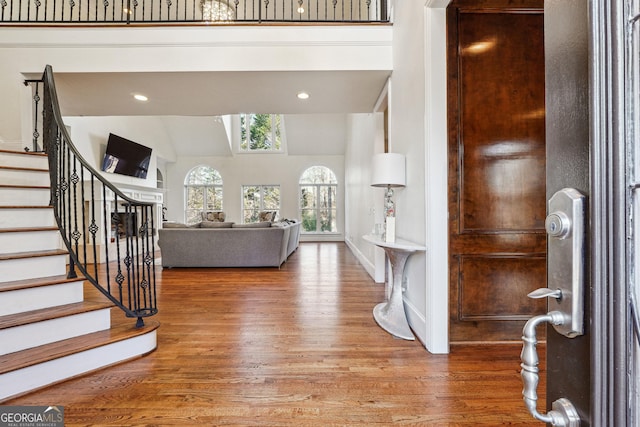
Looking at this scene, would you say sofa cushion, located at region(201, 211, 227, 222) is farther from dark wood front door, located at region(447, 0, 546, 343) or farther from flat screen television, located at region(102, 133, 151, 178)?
dark wood front door, located at region(447, 0, 546, 343)

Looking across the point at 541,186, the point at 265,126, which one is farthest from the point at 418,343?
the point at 265,126

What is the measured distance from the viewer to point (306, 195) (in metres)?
10.3

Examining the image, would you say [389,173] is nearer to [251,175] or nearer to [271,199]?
[271,199]

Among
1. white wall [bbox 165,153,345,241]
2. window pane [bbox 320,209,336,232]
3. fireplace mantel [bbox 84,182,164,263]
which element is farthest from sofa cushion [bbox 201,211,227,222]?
window pane [bbox 320,209,336,232]

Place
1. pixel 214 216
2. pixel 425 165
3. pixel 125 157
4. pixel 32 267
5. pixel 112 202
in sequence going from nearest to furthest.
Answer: pixel 32 267 < pixel 425 165 < pixel 112 202 < pixel 125 157 < pixel 214 216

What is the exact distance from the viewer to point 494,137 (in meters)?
2.32

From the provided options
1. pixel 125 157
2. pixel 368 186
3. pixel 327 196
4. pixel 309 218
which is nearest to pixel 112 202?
pixel 125 157

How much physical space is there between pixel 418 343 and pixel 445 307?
1.26 feet

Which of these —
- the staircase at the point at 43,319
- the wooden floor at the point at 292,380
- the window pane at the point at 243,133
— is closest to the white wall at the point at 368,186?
the wooden floor at the point at 292,380

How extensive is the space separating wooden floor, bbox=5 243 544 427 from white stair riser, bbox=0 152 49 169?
1.86 m

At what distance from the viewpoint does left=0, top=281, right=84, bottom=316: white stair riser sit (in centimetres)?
196

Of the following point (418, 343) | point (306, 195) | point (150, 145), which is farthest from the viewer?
point (306, 195)

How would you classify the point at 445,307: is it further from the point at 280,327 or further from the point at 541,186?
the point at 280,327

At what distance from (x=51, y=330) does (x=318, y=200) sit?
853cm
